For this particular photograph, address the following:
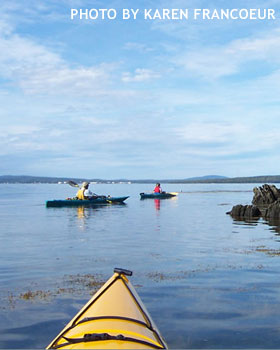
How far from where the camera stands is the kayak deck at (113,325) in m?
8.16

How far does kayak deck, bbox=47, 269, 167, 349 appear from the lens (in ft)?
26.8

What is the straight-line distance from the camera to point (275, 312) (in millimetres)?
12758

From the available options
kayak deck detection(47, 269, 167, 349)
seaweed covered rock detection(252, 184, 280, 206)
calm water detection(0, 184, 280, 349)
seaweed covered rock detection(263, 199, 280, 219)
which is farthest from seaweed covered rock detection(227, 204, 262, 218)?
kayak deck detection(47, 269, 167, 349)

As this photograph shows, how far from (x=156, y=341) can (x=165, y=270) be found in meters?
10.5

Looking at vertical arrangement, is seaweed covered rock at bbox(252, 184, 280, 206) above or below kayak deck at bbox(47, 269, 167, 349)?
above

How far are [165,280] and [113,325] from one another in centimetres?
841

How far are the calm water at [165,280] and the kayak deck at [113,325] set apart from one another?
2.14 m

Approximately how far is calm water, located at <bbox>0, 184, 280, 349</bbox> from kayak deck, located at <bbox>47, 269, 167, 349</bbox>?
2.14 meters

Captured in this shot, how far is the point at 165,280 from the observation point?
55.1 ft

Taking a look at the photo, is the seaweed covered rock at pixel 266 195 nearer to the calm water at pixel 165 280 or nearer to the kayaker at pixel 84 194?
the kayaker at pixel 84 194

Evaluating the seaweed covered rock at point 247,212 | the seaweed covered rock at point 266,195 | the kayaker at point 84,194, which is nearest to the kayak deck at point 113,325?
the seaweed covered rock at point 247,212

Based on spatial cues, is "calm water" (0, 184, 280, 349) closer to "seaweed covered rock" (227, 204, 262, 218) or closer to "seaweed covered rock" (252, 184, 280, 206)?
"seaweed covered rock" (227, 204, 262, 218)

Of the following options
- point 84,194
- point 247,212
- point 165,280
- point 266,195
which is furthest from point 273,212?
point 165,280

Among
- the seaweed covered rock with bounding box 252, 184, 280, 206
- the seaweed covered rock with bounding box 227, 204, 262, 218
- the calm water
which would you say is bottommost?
the calm water
